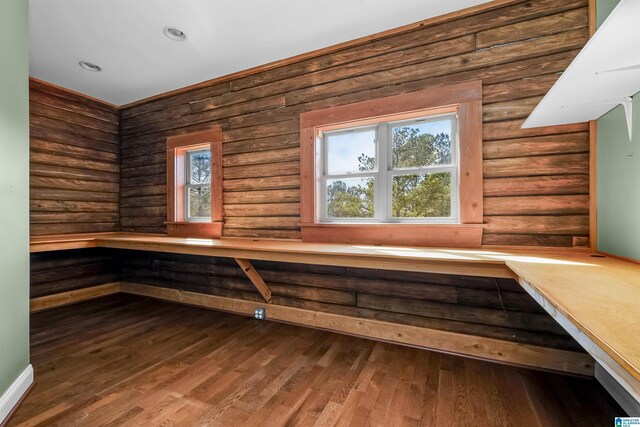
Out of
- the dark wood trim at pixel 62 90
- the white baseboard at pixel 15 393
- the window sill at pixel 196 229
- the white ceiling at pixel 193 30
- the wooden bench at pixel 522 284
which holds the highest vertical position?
the white ceiling at pixel 193 30

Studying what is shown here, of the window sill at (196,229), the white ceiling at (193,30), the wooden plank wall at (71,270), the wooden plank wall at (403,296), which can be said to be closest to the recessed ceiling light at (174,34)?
the white ceiling at (193,30)

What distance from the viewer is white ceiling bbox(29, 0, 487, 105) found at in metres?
2.20

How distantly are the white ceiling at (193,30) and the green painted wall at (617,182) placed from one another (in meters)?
1.30

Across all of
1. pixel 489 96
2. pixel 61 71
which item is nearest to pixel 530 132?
pixel 489 96

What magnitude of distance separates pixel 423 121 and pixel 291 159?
129 cm

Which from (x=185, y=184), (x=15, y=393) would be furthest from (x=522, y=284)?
(x=185, y=184)

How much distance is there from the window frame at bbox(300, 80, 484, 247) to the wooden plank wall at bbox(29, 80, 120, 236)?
3038 millimetres

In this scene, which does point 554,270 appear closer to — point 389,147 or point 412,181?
point 412,181

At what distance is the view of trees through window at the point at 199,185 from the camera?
12.0ft

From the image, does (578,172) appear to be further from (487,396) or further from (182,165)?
(182,165)

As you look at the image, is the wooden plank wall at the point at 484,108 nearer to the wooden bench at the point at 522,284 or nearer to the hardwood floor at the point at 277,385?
the wooden bench at the point at 522,284

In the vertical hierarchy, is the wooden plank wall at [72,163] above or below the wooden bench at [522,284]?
above

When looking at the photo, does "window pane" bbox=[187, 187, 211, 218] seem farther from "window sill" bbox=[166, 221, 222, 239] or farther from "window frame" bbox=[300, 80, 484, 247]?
"window frame" bbox=[300, 80, 484, 247]

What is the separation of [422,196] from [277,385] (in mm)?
1831
